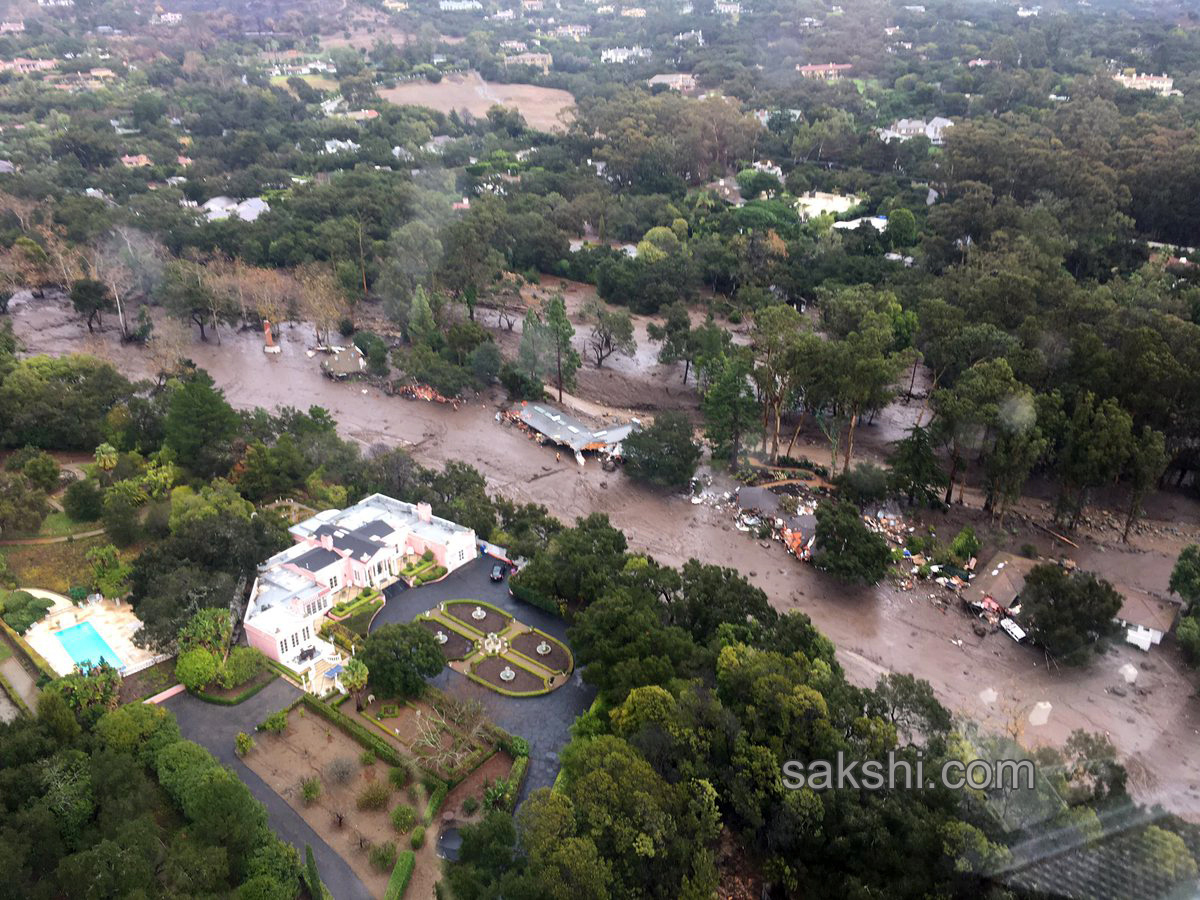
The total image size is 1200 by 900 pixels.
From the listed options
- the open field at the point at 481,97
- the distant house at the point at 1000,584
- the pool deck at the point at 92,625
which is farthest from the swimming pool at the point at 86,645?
the open field at the point at 481,97

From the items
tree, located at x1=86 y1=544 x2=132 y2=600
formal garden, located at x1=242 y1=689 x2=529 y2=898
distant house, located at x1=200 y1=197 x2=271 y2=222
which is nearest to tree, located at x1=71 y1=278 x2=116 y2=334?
distant house, located at x1=200 y1=197 x2=271 y2=222

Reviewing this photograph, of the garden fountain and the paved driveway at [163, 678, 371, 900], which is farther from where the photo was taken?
the garden fountain

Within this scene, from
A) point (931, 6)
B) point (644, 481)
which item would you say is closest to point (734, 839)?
point (644, 481)

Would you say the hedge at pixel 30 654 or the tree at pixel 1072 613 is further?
the tree at pixel 1072 613

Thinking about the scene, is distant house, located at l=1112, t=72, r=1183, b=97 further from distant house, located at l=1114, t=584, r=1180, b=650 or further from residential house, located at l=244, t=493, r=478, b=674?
residential house, located at l=244, t=493, r=478, b=674

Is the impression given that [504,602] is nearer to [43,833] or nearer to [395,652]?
[395,652]

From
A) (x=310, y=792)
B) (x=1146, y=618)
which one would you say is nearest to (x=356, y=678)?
(x=310, y=792)

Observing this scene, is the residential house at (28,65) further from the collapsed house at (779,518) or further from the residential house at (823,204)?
the collapsed house at (779,518)
